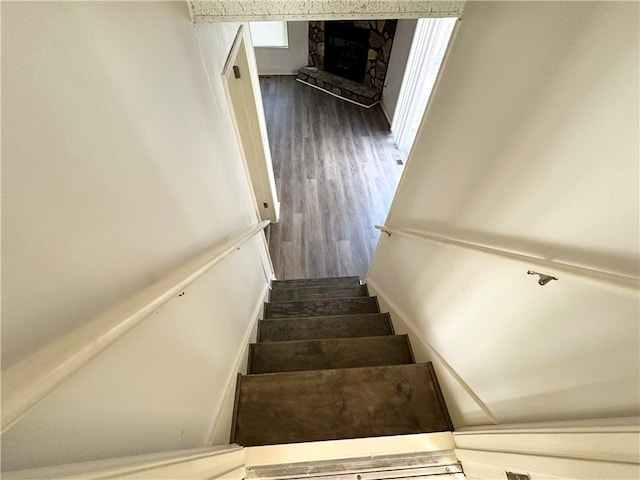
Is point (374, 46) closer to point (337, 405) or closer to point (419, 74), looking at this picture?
point (419, 74)

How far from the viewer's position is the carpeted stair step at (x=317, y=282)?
3.16 metres

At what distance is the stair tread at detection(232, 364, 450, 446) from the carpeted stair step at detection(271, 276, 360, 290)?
1.57 meters

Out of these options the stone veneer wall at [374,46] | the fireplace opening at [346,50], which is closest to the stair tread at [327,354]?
the stone veneer wall at [374,46]

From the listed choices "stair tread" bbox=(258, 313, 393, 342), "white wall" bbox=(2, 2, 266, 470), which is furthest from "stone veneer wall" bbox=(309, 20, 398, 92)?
"white wall" bbox=(2, 2, 266, 470)

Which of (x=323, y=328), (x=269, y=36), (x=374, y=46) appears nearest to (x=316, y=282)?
(x=323, y=328)

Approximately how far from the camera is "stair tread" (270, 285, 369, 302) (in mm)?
2980

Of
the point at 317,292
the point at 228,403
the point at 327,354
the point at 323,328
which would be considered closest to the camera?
the point at 228,403

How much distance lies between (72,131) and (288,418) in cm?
140

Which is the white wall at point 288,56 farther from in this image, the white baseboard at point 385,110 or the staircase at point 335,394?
the staircase at point 335,394

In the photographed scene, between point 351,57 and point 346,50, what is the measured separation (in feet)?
0.51

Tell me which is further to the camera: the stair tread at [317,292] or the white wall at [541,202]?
the stair tread at [317,292]

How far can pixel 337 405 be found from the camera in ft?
4.87

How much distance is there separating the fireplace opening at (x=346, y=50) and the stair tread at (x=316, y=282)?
454 centimetres

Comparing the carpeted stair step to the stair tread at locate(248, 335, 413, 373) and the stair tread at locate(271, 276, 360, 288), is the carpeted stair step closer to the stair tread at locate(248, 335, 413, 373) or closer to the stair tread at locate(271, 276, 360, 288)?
the stair tread at locate(271, 276, 360, 288)
